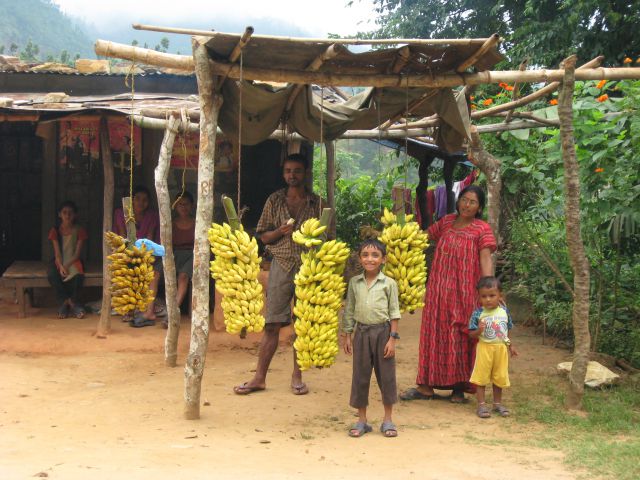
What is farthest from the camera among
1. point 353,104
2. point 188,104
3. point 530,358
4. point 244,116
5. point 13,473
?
point 188,104

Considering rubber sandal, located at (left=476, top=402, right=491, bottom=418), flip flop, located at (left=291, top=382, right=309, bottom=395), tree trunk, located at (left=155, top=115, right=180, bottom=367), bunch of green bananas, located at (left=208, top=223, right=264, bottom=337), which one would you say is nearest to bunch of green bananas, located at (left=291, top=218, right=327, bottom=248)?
bunch of green bananas, located at (left=208, top=223, right=264, bottom=337)

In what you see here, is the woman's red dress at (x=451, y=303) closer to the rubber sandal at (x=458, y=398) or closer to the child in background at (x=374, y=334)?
the rubber sandal at (x=458, y=398)

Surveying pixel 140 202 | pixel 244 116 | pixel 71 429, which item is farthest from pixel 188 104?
pixel 71 429

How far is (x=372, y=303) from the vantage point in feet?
14.9

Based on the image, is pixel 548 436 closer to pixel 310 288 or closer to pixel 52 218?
pixel 310 288

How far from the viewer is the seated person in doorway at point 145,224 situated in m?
8.37

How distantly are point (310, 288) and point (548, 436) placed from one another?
186 cm

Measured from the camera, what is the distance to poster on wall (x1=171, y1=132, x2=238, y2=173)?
8.65 m

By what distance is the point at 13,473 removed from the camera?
3.57 metres

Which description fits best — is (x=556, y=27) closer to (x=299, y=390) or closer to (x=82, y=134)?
(x=82, y=134)

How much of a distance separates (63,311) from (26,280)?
581 millimetres

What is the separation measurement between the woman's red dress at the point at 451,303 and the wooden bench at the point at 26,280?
4.73 metres

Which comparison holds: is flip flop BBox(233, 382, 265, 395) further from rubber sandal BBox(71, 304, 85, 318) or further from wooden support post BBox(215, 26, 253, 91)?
rubber sandal BBox(71, 304, 85, 318)

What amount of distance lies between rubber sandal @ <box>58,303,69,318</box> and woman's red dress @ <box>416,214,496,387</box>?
491 centimetres
